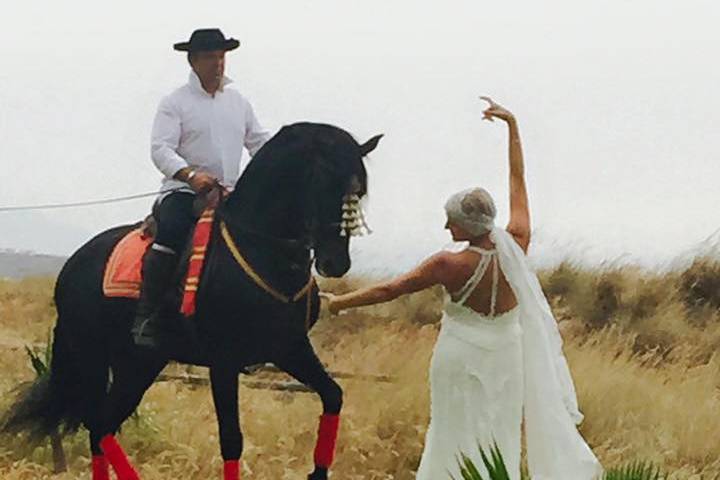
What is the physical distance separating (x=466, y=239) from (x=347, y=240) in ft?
1.71

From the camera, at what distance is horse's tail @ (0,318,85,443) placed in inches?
299

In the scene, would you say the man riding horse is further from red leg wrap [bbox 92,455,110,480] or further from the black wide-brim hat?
red leg wrap [bbox 92,455,110,480]

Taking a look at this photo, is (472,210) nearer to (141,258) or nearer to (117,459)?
(141,258)

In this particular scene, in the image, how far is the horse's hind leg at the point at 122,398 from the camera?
713 cm

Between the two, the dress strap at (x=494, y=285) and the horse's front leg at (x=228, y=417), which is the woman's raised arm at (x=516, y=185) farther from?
the horse's front leg at (x=228, y=417)

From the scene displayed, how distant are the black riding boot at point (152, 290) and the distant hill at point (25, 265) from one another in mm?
4552

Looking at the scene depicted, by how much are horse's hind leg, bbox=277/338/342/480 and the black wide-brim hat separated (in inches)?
52.3

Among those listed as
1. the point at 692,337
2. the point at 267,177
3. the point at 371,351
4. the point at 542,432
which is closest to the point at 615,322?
the point at 692,337

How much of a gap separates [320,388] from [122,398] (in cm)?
104

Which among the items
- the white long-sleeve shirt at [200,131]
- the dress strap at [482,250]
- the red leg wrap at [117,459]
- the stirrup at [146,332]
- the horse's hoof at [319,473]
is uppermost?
the white long-sleeve shirt at [200,131]

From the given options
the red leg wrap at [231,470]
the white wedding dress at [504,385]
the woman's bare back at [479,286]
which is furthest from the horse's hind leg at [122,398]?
the woman's bare back at [479,286]

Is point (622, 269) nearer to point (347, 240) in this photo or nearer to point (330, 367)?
point (330, 367)

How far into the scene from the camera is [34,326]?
10953 mm

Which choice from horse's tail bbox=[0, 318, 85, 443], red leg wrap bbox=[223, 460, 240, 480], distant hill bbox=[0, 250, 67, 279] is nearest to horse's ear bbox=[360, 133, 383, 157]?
red leg wrap bbox=[223, 460, 240, 480]
